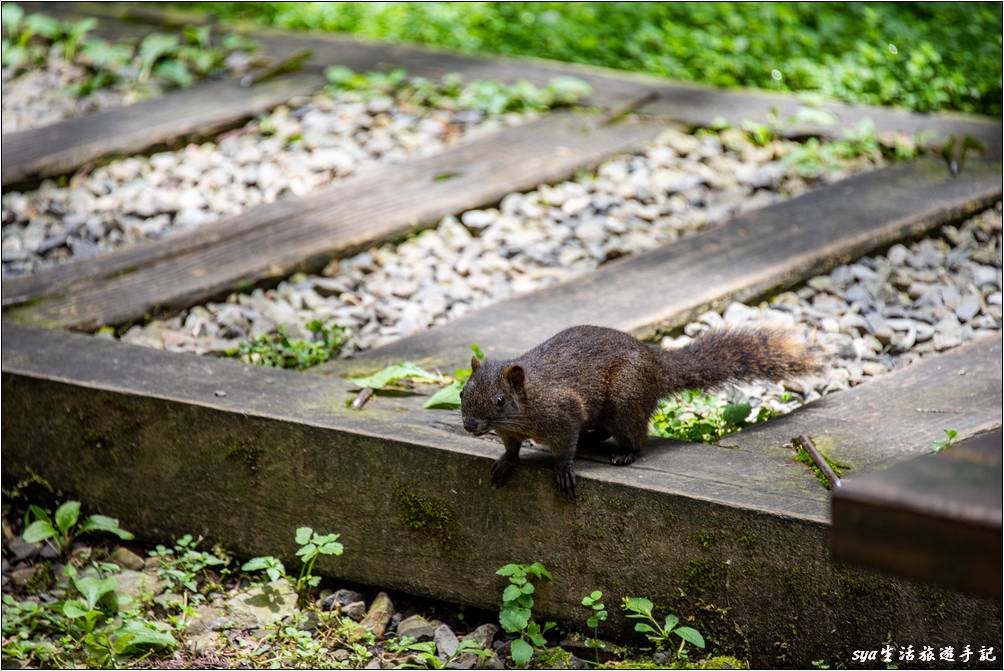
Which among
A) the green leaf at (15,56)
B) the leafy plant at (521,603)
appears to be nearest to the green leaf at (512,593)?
the leafy plant at (521,603)

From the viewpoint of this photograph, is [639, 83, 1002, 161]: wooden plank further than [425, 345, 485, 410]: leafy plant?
Yes

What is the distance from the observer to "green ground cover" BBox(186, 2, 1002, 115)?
612 cm

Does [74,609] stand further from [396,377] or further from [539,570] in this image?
[539,570]

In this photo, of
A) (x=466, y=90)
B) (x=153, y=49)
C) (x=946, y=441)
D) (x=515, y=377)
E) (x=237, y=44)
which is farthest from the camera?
(x=237, y=44)

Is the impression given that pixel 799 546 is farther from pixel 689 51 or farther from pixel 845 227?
pixel 689 51

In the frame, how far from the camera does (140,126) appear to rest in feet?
19.3

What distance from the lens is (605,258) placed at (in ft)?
15.4

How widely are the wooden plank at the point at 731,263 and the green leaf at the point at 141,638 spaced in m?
0.94

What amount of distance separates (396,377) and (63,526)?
110 cm

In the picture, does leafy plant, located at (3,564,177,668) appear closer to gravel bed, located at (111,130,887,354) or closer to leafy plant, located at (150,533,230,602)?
leafy plant, located at (150,533,230,602)

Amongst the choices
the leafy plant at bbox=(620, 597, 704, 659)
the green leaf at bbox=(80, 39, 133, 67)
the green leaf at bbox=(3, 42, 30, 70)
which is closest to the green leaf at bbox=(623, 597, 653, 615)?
the leafy plant at bbox=(620, 597, 704, 659)

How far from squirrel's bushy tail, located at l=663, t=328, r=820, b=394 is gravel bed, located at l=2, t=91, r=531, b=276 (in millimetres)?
2418

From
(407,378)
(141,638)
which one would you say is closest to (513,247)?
(407,378)

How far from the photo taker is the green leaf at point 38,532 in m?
3.73
